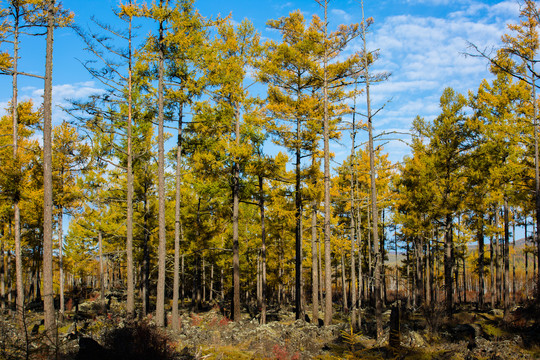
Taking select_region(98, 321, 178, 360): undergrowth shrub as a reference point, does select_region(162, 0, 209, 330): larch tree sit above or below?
above

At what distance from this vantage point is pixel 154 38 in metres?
13.4

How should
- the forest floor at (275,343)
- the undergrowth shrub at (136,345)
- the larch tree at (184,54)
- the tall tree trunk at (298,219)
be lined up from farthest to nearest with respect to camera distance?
the tall tree trunk at (298,219)
the larch tree at (184,54)
the undergrowth shrub at (136,345)
the forest floor at (275,343)

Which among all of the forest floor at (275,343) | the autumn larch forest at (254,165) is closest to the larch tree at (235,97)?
the autumn larch forest at (254,165)

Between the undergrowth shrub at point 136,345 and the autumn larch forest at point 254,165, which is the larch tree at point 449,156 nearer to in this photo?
the autumn larch forest at point 254,165

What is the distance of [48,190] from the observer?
9227mm

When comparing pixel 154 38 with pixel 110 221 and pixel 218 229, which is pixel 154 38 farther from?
pixel 110 221

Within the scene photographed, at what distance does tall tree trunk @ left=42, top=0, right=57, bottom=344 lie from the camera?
28.6 ft

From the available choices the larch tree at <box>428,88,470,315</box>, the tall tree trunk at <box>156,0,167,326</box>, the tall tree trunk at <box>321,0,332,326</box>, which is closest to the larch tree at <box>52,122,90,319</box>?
the tall tree trunk at <box>156,0,167,326</box>

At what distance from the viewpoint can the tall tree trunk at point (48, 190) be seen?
8727 millimetres

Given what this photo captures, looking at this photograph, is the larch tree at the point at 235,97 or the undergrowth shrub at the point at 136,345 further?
the larch tree at the point at 235,97

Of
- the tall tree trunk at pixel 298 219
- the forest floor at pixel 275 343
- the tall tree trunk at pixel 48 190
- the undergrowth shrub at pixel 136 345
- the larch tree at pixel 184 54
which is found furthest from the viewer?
the tall tree trunk at pixel 298 219

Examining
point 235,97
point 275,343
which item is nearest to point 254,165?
point 235,97

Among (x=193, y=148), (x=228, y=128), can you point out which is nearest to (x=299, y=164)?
(x=228, y=128)

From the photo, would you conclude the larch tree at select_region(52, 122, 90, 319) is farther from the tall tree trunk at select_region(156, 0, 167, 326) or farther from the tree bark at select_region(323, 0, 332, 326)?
the tree bark at select_region(323, 0, 332, 326)
